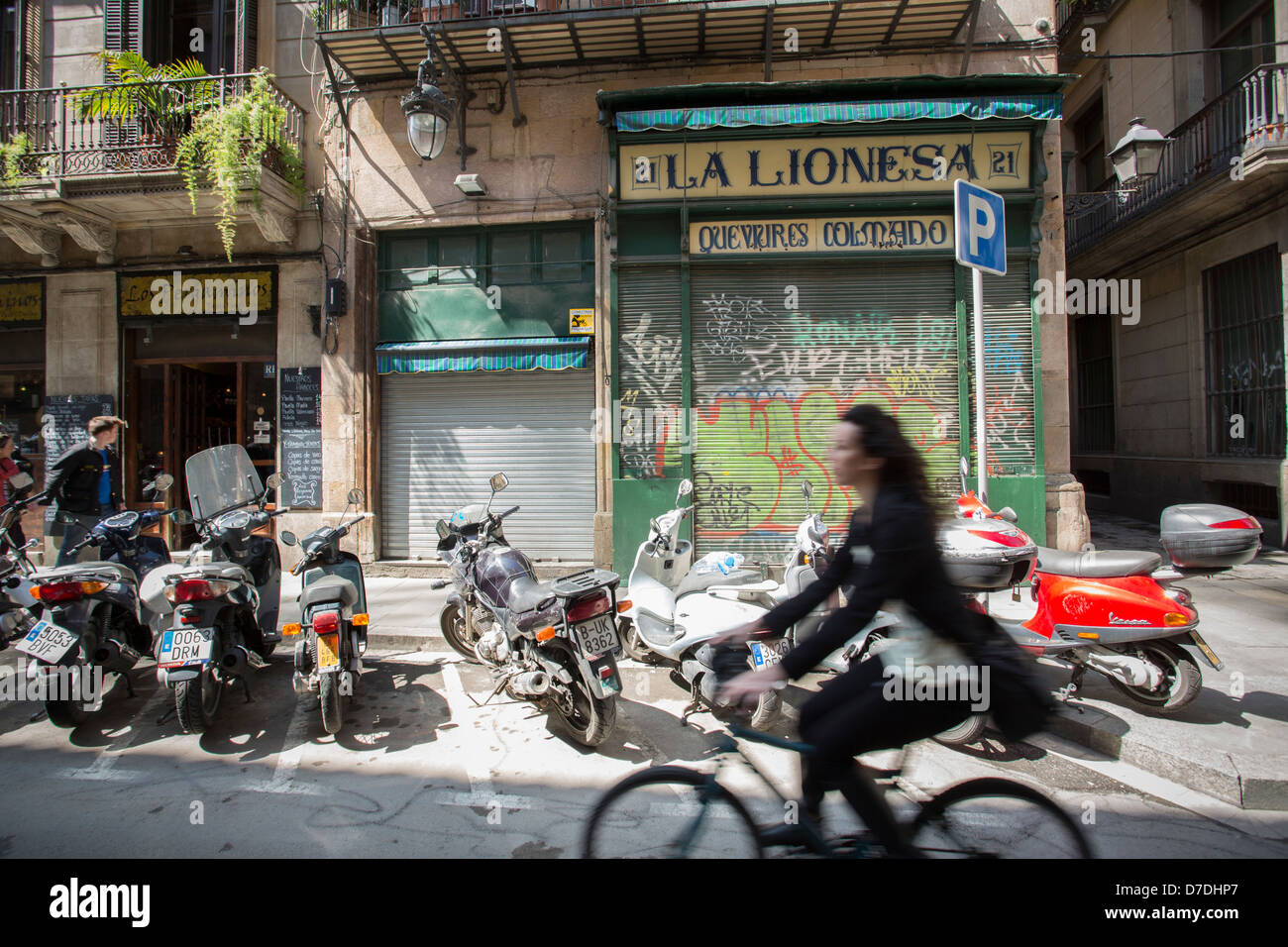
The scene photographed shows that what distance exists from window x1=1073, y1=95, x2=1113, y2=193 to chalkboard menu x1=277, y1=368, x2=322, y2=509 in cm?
1591

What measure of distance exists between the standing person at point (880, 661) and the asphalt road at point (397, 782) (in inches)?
5.3

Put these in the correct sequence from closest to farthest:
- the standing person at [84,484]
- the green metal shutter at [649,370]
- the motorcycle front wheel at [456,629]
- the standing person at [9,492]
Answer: the standing person at [9,492] → the motorcycle front wheel at [456,629] → the standing person at [84,484] → the green metal shutter at [649,370]

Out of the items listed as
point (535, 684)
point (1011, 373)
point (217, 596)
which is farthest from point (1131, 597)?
point (217, 596)

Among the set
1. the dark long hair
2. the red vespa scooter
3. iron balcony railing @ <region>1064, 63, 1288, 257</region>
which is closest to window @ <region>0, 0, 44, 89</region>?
the dark long hair

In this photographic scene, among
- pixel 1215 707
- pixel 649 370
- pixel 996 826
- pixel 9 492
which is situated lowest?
pixel 1215 707

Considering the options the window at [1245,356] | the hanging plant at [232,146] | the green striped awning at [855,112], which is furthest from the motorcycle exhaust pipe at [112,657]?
the window at [1245,356]

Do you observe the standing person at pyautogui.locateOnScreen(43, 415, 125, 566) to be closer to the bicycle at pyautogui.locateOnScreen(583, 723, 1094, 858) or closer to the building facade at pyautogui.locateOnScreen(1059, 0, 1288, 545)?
the bicycle at pyautogui.locateOnScreen(583, 723, 1094, 858)

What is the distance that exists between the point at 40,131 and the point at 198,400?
4.04 meters

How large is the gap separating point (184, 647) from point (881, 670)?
3931 mm

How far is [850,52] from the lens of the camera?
28.3 ft

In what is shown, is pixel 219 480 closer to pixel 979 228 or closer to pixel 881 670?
pixel 881 670

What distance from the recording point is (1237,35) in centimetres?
1147

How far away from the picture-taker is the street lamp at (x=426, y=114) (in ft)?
25.4

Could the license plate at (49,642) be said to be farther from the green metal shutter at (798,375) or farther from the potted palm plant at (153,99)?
the potted palm plant at (153,99)
